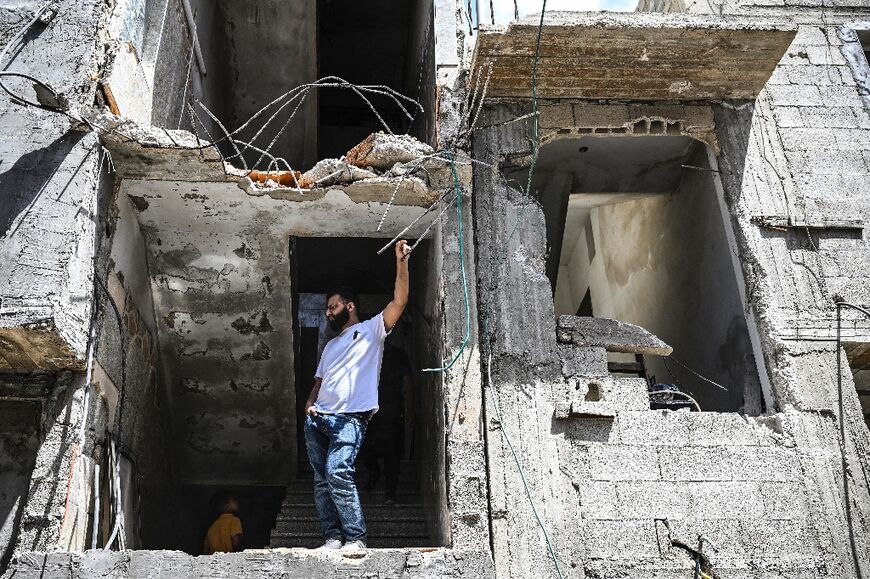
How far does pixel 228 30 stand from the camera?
9.81 m

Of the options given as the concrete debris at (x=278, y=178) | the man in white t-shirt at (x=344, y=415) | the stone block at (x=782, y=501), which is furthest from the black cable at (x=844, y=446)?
the concrete debris at (x=278, y=178)

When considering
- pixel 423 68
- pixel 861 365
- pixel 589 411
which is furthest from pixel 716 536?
pixel 423 68

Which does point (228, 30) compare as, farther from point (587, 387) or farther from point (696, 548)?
point (696, 548)

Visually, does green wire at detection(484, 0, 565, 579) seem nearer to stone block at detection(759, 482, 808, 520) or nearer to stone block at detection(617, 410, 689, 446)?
stone block at detection(617, 410, 689, 446)

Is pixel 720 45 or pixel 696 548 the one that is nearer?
pixel 696 548

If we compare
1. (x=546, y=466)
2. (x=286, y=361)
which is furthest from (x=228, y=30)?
(x=546, y=466)

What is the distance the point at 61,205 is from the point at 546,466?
373cm

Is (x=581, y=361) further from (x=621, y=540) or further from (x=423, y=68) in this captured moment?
(x=423, y=68)

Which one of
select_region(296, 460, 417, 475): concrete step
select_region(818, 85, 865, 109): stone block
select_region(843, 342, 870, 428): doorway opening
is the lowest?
select_region(296, 460, 417, 475): concrete step

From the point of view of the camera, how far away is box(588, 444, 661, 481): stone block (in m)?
6.00

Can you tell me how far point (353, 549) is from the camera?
5.33m

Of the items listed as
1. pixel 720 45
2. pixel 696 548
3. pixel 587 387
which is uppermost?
pixel 720 45

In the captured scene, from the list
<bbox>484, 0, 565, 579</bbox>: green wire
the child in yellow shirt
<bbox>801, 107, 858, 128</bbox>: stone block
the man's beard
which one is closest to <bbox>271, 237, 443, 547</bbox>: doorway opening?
the child in yellow shirt

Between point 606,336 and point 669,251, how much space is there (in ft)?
9.35
